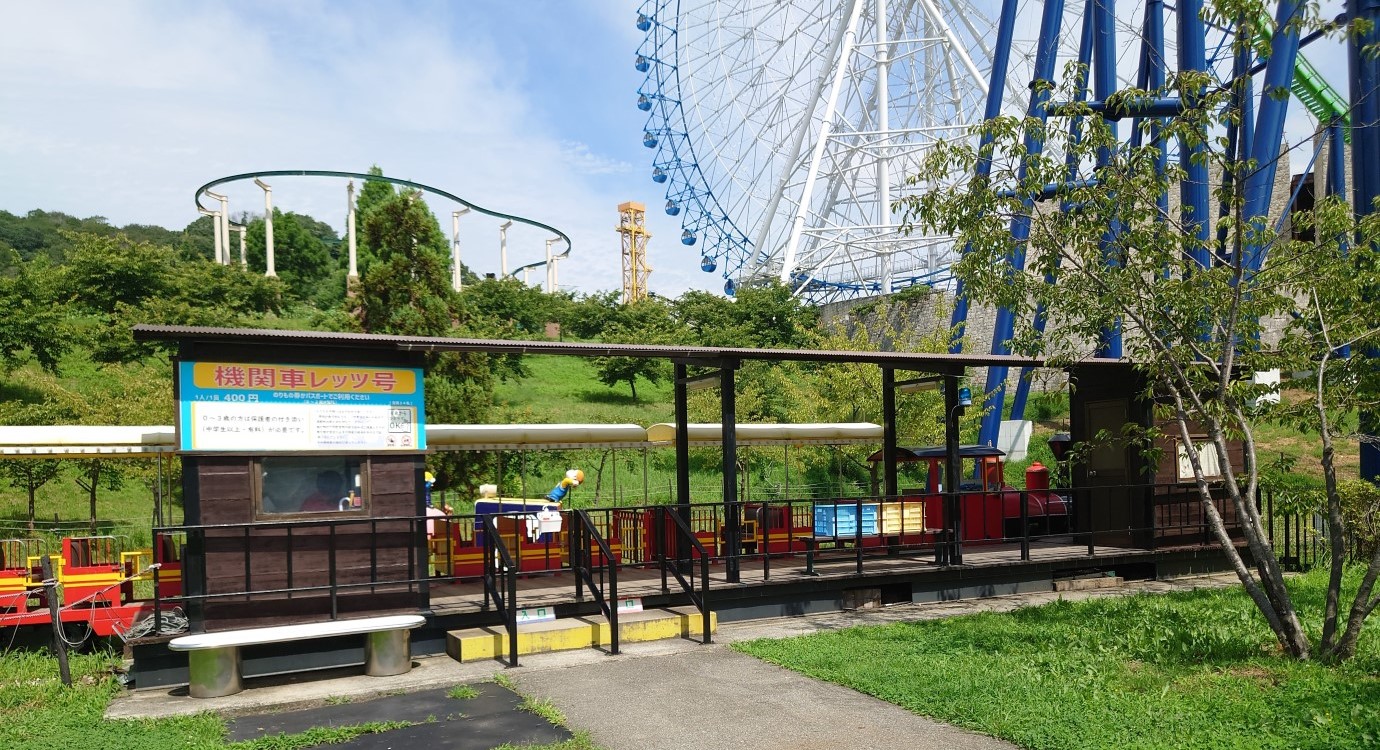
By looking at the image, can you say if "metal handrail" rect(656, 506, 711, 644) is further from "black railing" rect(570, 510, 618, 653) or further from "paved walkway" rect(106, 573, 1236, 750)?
"black railing" rect(570, 510, 618, 653)

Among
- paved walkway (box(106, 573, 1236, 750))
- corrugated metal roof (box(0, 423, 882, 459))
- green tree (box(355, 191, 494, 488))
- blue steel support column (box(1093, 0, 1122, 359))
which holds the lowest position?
paved walkway (box(106, 573, 1236, 750))

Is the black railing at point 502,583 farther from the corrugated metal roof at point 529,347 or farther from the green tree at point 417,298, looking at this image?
the green tree at point 417,298

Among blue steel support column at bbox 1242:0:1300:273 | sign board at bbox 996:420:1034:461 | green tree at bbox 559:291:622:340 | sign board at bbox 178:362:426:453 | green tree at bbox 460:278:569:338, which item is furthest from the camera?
green tree at bbox 559:291:622:340

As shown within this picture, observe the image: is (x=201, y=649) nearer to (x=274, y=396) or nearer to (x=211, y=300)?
(x=274, y=396)

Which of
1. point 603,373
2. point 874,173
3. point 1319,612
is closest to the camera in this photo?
point 1319,612

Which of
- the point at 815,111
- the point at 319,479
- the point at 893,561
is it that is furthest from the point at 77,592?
the point at 815,111

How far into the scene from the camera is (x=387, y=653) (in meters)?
9.60

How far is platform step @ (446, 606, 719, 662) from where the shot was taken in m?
10.2

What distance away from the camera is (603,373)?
40.3 m

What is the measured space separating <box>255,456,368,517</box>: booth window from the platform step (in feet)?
6.00

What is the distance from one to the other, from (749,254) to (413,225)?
37.4m

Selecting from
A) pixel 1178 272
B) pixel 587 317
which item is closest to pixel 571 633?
pixel 1178 272

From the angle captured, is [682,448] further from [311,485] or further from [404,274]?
[404,274]

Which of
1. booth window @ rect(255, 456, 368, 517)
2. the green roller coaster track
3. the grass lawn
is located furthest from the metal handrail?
the green roller coaster track
